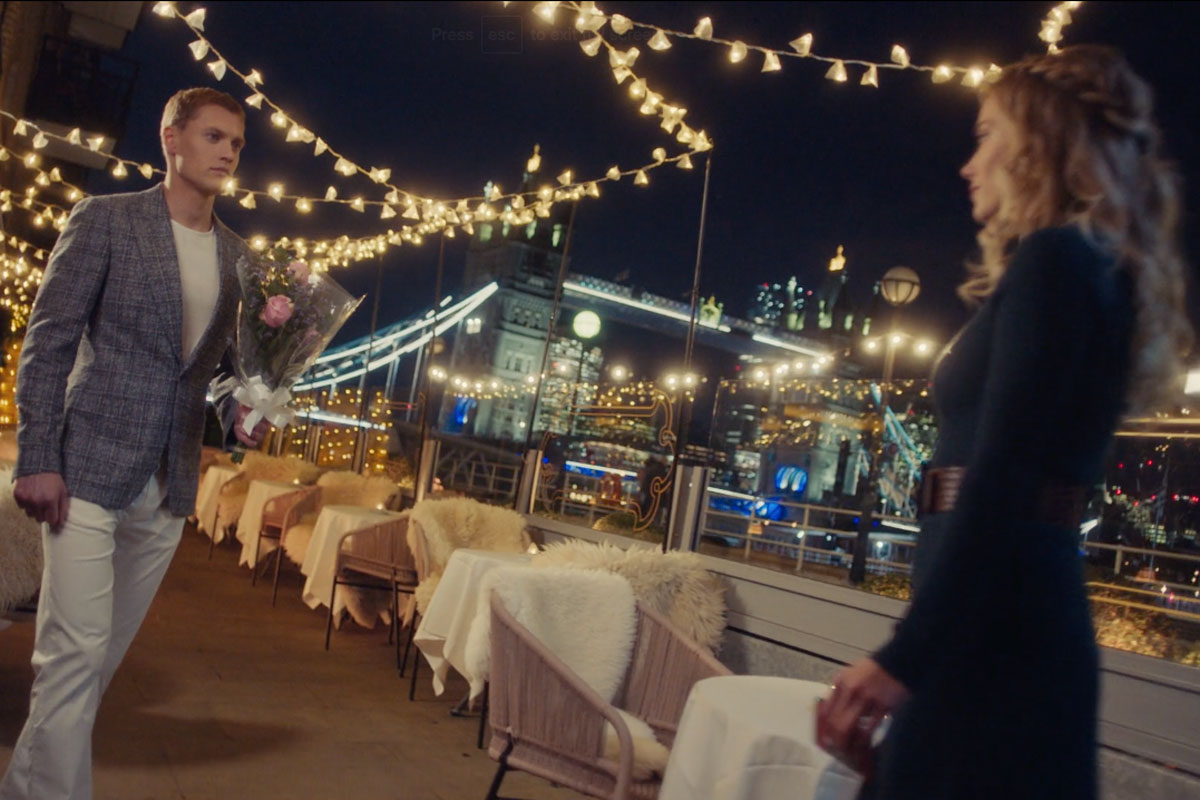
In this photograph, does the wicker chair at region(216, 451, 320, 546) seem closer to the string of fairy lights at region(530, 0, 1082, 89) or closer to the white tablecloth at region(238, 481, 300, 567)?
the white tablecloth at region(238, 481, 300, 567)

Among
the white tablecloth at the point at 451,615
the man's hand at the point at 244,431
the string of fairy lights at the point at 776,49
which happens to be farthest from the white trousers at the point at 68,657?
the string of fairy lights at the point at 776,49

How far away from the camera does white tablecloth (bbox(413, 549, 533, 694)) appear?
3338 mm

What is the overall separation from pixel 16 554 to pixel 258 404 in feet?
3.65

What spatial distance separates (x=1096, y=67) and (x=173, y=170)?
65.2 inches

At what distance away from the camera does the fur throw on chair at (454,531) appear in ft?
13.6

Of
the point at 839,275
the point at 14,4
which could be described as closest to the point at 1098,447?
the point at 14,4

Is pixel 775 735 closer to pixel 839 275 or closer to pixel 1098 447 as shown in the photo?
pixel 1098 447

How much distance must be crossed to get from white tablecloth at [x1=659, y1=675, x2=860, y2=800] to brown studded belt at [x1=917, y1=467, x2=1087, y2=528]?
678 mm

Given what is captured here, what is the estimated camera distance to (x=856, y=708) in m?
0.86

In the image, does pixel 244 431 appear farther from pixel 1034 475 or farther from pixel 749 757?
pixel 1034 475

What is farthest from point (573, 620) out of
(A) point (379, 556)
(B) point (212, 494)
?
(B) point (212, 494)

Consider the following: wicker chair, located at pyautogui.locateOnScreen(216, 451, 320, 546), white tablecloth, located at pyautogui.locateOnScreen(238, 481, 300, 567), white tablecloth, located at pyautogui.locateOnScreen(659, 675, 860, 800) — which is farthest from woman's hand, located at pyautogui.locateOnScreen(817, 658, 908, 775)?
wicker chair, located at pyautogui.locateOnScreen(216, 451, 320, 546)

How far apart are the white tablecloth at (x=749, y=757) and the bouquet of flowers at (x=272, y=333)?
0.98 m

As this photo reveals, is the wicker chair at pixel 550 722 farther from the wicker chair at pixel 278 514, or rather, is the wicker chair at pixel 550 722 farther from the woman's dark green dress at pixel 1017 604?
the wicker chair at pixel 278 514
